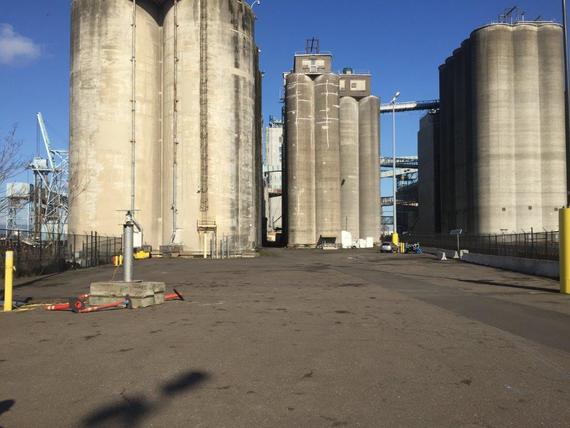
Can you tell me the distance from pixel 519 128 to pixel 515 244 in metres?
38.2

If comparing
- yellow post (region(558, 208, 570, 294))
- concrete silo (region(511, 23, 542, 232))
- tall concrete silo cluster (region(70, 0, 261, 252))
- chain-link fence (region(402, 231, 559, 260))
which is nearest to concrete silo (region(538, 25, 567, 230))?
concrete silo (region(511, 23, 542, 232))

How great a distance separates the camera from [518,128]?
64250mm

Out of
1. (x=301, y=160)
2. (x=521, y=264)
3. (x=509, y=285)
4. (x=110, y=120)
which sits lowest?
(x=509, y=285)

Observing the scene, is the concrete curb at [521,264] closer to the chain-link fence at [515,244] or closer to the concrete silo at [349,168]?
the chain-link fence at [515,244]

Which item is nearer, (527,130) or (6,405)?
(6,405)

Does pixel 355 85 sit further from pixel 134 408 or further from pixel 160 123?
pixel 134 408

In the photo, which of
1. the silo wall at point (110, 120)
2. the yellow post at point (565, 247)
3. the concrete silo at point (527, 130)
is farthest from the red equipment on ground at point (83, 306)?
the concrete silo at point (527, 130)

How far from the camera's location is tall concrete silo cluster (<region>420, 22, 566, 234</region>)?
209 feet

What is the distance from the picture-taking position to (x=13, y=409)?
207 inches

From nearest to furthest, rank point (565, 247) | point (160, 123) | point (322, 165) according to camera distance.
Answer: point (565, 247), point (160, 123), point (322, 165)

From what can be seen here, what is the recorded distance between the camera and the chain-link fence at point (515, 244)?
25.7 meters

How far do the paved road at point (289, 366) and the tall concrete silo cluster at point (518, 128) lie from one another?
179 feet

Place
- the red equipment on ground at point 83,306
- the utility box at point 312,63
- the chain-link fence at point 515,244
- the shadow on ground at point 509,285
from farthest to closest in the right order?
the utility box at point 312,63 < the chain-link fence at point 515,244 < the shadow on ground at point 509,285 < the red equipment on ground at point 83,306

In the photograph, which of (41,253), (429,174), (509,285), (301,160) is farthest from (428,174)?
(41,253)
